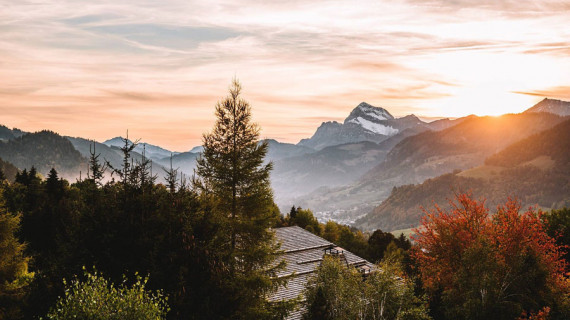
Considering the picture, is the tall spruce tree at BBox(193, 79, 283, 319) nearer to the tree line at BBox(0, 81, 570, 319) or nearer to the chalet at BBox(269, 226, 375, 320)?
the tree line at BBox(0, 81, 570, 319)

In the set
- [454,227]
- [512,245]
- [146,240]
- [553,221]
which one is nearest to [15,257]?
[146,240]

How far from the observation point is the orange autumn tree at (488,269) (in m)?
31.7

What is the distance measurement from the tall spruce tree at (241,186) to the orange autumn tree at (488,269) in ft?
50.4

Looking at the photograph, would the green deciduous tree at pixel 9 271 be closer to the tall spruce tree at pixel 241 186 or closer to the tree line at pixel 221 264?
the tree line at pixel 221 264

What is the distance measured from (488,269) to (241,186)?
20583mm

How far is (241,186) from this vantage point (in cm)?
3117

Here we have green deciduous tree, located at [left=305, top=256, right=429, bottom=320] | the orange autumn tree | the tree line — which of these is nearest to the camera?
the tree line

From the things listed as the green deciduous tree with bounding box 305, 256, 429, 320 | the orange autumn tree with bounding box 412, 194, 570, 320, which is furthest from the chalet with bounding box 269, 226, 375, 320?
the green deciduous tree with bounding box 305, 256, 429, 320

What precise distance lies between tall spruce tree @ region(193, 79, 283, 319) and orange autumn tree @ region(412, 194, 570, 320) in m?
15.4

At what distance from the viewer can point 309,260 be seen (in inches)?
1948

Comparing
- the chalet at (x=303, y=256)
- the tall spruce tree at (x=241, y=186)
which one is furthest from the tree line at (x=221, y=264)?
the chalet at (x=303, y=256)

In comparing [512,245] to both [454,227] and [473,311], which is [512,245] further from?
[473,311]

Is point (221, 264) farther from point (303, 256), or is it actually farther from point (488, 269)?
point (303, 256)

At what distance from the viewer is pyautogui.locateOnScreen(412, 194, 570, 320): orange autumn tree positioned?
31672 millimetres
